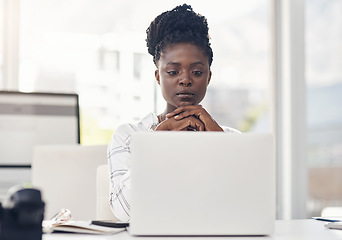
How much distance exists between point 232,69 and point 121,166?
2.80 meters

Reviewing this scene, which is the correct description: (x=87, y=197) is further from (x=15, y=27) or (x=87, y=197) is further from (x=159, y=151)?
(x=15, y=27)

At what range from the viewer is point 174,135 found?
Result: 33.6 inches

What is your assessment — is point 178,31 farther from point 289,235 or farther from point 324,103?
point 324,103

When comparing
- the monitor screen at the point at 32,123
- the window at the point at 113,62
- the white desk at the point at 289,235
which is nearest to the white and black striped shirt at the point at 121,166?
the white desk at the point at 289,235

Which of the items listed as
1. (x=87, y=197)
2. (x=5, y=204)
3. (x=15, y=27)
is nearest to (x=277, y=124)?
→ (x=15, y=27)

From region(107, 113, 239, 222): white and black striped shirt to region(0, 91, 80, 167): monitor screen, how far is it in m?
1.27

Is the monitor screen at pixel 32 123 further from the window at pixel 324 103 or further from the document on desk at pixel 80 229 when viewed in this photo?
the window at pixel 324 103

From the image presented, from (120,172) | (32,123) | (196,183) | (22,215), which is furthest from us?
(32,123)

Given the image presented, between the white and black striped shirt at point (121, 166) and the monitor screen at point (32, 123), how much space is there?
50.1 inches

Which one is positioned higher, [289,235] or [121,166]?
[121,166]

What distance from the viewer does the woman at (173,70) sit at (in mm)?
1433

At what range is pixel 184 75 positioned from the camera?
1.46 meters

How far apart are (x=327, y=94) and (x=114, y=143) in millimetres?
3082

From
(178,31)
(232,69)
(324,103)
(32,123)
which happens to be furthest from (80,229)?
(324,103)
